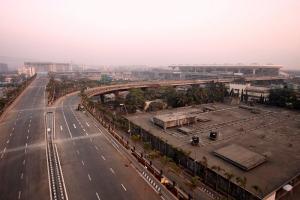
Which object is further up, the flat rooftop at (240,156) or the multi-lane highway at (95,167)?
the flat rooftop at (240,156)

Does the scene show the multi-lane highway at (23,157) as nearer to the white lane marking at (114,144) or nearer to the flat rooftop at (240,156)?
the white lane marking at (114,144)

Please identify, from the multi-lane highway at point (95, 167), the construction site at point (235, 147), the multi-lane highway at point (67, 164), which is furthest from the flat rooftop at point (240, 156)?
the multi-lane highway at point (95, 167)

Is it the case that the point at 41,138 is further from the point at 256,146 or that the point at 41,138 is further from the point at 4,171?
the point at 256,146

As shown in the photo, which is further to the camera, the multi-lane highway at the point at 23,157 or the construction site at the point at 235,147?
the construction site at the point at 235,147

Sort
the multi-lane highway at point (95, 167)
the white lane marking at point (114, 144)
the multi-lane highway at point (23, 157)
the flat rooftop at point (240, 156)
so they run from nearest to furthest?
the multi-lane highway at point (95, 167), the multi-lane highway at point (23, 157), the flat rooftop at point (240, 156), the white lane marking at point (114, 144)

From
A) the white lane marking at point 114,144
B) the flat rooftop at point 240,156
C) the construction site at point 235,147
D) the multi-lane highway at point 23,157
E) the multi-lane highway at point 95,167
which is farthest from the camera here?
the white lane marking at point 114,144

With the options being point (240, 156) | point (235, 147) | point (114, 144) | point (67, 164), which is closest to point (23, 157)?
point (67, 164)

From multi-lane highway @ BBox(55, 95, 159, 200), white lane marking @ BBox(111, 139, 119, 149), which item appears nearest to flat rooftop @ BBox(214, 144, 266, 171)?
multi-lane highway @ BBox(55, 95, 159, 200)
